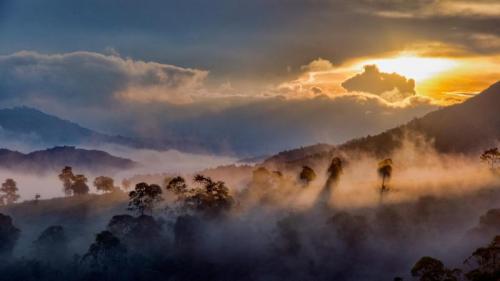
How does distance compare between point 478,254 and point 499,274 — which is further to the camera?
point 478,254

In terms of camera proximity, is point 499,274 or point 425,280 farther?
point 425,280

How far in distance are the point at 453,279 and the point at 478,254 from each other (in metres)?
16.7

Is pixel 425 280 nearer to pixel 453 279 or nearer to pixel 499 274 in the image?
pixel 453 279

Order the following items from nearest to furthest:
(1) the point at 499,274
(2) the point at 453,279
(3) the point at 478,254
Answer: (1) the point at 499,274 → (2) the point at 453,279 → (3) the point at 478,254

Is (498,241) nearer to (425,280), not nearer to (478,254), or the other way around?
(478,254)

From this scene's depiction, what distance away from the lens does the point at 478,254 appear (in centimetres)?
18938

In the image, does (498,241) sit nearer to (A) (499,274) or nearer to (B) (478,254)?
(B) (478,254)

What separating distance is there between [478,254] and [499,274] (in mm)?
29658

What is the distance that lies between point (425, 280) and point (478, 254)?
61.3ft

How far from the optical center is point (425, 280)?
18288cm

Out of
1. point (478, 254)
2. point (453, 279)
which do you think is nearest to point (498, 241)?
point (478, 254)

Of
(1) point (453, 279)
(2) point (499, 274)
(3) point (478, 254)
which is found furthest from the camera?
(3) point (478, 254)

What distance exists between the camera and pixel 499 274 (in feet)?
525

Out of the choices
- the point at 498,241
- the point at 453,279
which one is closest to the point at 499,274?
the point at 453,279
